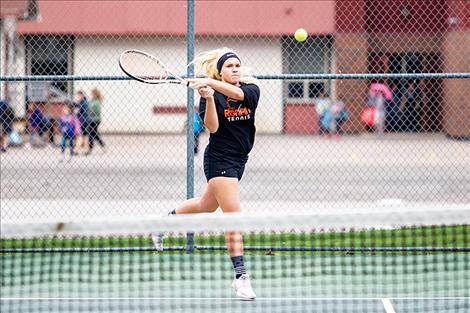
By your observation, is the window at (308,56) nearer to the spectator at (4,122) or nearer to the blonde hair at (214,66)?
the spectator at (4,122)

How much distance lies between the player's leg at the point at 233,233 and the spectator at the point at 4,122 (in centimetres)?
1086

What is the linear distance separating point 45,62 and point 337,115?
24.1 ft

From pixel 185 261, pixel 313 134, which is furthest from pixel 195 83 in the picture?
pixel 313 134

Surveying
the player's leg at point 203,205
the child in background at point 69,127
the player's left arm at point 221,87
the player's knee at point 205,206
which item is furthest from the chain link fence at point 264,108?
the player's left arm at point 221,87

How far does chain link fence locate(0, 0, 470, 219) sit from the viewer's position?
14781 mm

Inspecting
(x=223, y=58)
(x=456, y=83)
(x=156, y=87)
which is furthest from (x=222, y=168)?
(x=456, y=83)

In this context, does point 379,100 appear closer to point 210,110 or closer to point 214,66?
point 214,66

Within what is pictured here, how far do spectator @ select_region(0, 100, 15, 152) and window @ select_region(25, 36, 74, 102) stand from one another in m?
1.63

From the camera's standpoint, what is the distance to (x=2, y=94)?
22.5m

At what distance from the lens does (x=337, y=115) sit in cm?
2484

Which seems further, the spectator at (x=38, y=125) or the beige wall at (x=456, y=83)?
the beige wall at (x=456, y=83)

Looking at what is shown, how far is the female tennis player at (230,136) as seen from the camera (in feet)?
23.0

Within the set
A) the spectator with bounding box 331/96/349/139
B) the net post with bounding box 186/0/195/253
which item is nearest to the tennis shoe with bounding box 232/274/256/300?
the net post with bounding box 186/0/195/253

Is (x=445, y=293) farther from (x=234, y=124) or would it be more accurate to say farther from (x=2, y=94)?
(x=2, y=94)
